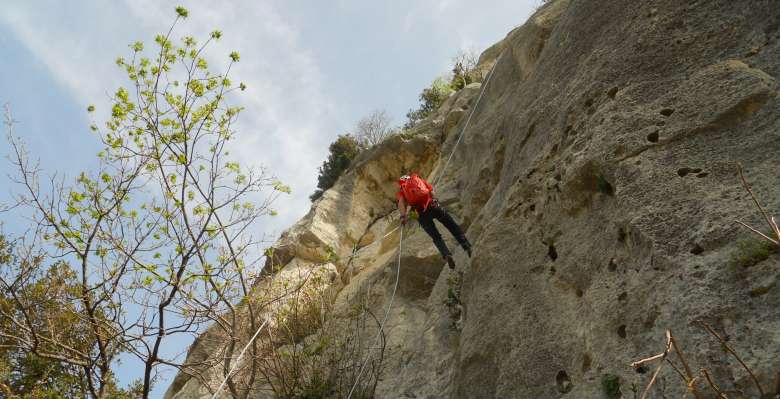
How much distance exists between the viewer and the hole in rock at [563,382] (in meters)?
4.92

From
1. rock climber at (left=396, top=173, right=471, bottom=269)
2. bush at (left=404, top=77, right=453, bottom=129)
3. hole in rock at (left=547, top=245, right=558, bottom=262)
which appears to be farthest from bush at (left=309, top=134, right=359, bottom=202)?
hole in rock at (left=547, top=245, right=558, bottom=262)

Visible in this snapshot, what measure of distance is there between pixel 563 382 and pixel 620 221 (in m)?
1.36

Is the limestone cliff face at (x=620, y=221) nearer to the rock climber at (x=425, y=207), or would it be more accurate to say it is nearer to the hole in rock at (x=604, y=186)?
the hole in rock at (x=604, y=186)

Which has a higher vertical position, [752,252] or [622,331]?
[752,252]

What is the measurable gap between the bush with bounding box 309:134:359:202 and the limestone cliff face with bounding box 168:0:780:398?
13.1m

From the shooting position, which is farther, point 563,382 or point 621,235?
point 621,235

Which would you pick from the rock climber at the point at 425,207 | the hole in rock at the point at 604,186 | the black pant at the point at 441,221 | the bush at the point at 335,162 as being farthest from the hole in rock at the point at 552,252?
the bush at the point at 335,162

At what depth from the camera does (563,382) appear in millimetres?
5008

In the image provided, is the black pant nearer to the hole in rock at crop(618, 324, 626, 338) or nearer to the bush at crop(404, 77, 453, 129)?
the hole in rock at crop(618, 324, 626, 338)

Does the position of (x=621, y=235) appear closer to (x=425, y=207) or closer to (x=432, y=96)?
(x=425, y=207)

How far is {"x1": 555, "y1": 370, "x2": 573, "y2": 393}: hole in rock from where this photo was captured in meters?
4.92

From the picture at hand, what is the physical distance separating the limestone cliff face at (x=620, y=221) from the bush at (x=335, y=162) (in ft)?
43.1

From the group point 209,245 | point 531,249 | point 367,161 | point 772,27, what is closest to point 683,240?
point 531,249

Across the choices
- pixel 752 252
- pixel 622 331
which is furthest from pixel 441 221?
pixel 752 252
